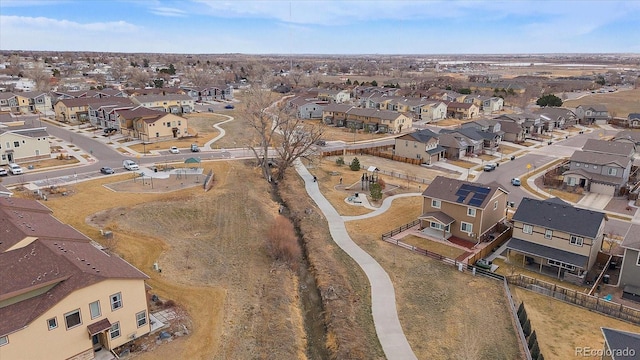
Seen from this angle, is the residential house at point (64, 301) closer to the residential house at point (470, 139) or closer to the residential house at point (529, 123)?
the residential house at point (470, 139)

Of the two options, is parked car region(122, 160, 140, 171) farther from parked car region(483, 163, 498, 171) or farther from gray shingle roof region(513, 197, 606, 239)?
parked car region(483, 163, 498, 171)

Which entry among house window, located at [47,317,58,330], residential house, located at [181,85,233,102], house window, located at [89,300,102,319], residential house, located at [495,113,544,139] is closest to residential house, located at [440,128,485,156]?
residential house, located at [495,113,544,139]

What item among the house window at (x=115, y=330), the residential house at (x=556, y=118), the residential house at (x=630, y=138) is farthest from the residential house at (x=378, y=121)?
the house window at (x=115, y=330)

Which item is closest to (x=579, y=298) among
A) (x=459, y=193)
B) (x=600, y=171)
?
(x=459, y=193)

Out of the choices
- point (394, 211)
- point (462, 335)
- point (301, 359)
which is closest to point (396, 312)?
point (462, 335)

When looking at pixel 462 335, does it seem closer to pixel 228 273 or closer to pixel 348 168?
pixel 228 273
